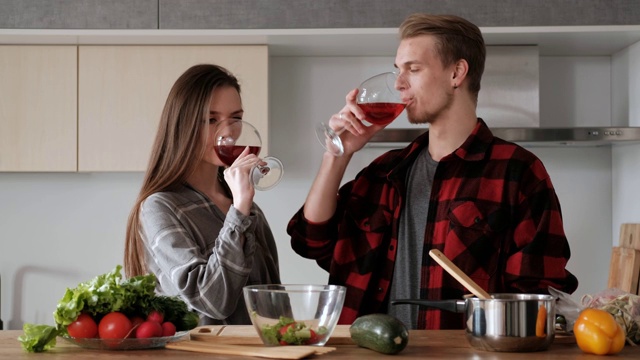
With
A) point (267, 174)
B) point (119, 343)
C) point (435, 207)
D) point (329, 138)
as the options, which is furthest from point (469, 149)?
point (119, 343)

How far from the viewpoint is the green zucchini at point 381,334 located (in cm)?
158

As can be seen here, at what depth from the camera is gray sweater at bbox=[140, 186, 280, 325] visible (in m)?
2.00

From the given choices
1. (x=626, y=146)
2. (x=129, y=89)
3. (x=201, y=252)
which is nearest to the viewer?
(x=201, y=252)

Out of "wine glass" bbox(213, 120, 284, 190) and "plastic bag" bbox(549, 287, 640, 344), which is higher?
"wine glass" bbox(213, 120, 284, 190)

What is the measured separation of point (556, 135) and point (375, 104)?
1.59 metres

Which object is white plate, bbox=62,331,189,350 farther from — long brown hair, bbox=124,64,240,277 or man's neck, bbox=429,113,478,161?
man's neck, bbox=429,113,478,161

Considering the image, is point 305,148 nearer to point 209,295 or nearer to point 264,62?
point 264,62

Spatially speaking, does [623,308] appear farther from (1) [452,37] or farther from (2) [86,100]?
(2) [86,100]

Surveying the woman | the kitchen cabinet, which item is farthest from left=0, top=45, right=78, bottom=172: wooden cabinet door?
the woman

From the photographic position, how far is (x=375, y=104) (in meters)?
2.08

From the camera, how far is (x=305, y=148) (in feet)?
13.0

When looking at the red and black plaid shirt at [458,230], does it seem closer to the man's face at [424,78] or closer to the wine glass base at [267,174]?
the man's face at [424,78]

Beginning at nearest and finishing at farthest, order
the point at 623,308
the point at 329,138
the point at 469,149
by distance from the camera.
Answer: the point at 623,308, the point at 329,138, the point at 469,149

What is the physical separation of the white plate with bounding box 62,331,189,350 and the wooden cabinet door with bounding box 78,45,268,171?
6.47ft
